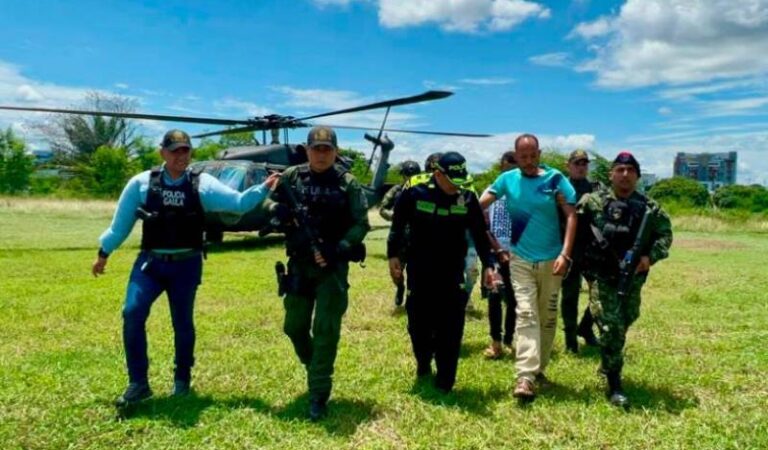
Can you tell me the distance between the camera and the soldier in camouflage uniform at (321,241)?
430cm

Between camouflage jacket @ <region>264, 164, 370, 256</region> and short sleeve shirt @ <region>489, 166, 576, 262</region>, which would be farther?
short sleeve shirt @ <region>489, 166, 576, 262</region>

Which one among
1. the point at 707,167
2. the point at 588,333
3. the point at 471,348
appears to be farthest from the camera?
the point at 707,167

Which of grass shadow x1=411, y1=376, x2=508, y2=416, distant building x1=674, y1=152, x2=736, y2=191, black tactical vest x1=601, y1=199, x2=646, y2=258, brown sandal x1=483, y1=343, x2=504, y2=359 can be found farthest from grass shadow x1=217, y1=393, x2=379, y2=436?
distant building x1=674, y1=152, x2=736, y2=191

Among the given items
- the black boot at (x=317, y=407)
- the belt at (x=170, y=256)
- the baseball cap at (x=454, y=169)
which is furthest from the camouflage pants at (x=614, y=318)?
the belt at (x=170, y=256)

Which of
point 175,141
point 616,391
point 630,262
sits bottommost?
point 616,391

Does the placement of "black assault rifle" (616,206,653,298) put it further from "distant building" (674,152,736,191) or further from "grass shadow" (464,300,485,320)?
"distant building" (674,152,736,191)

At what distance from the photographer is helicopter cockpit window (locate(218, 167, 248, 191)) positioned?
15.1 meters

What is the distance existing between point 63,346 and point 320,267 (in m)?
3.28

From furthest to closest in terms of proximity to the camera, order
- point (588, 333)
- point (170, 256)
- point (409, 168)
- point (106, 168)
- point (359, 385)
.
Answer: point (106, 168) < point (409, 168) < point (588, 333) < point (359, 385) < point (170, 256)

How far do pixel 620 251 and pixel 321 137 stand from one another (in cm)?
227

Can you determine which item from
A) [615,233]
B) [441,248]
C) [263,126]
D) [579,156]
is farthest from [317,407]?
[263,126]

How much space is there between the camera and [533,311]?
4.80m

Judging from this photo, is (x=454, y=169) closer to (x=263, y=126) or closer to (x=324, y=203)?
(x=324, y=203)

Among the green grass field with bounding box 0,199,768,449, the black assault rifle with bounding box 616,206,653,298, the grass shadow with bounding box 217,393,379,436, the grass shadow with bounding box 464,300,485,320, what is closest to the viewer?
the green grass field with bounding box 0,199,768,449
